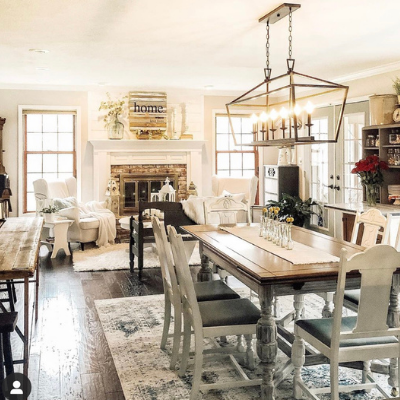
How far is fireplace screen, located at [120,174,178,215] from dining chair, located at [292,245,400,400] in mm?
6719

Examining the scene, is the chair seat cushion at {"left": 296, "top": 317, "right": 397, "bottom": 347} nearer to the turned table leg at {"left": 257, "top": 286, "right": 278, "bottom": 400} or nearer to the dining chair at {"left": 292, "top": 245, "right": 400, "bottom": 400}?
the dining chair at {"left": 292, "top": 245, "right": 400, "bottom": 400}

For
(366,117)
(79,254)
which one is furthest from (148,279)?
(366,117)

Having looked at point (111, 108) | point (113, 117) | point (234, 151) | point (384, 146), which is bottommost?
point (384, 146)

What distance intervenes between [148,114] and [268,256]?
638cm

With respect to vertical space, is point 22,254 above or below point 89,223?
above

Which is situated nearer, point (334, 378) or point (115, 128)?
point (334, 378)

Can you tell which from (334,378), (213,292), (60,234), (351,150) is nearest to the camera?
(334,378)

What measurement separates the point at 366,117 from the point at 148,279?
12.3 ft

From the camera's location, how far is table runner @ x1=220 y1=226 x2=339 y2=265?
3.08 m

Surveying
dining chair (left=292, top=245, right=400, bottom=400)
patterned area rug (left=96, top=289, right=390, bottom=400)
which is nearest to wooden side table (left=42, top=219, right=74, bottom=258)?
patterned area rug (left=96, top=289, right=390, bottom=400)

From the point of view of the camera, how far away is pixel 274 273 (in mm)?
2770

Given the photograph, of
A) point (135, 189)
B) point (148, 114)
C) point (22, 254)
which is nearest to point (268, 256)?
point (22, 254)

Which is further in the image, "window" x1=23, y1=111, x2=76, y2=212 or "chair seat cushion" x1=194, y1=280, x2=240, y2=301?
"window" x1=23, y1=111, x2=76, y2=212

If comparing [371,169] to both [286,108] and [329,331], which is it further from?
[329,331]
